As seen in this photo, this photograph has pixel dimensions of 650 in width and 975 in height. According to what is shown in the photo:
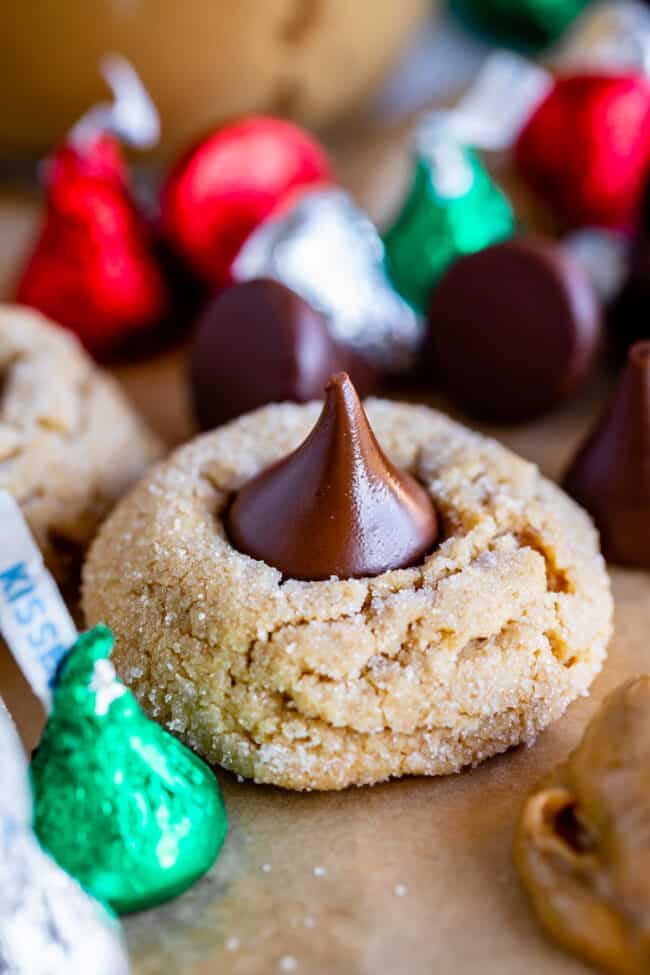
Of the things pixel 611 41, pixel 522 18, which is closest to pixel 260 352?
pixel 611 41

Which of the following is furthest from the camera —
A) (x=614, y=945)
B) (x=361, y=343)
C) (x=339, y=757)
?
(x=361, y=343)

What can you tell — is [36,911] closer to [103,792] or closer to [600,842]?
[103,792]

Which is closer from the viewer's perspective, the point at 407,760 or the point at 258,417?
the point at 407,760

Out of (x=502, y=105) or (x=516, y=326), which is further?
(x=502, y=105)

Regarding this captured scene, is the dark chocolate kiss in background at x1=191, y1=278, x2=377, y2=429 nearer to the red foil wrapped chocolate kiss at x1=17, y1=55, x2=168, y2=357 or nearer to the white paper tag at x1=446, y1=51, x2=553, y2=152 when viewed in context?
the red foil wrapped chocolate kiss at x1=17, y1=55, x2=168, y2=357

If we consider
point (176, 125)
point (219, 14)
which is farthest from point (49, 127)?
point (219, 14)

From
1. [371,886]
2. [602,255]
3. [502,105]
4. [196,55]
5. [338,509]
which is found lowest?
[371,886]

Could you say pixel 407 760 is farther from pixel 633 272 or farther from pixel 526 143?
pixel 526 143
